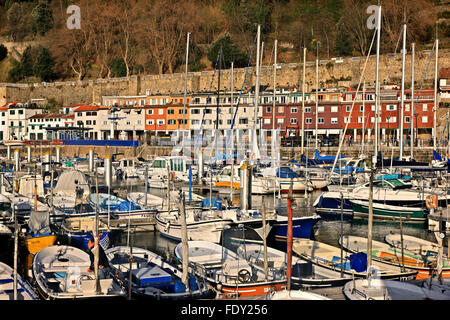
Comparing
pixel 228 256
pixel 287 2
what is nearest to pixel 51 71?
pixel 287 2

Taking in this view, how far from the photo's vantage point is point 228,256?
53.6 ft

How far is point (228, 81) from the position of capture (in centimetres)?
6775

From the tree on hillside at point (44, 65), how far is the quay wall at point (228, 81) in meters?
2.35

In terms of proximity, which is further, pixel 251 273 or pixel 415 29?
pixel 415 29

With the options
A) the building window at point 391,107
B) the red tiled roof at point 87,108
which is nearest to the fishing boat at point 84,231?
the building window at point 391,107

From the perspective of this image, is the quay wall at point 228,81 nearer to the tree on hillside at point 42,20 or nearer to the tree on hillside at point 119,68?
the tree on hillside at point 119,68

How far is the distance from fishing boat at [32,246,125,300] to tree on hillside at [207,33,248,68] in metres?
55.9

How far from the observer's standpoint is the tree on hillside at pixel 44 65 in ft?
270

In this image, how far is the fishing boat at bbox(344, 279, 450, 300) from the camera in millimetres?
11684

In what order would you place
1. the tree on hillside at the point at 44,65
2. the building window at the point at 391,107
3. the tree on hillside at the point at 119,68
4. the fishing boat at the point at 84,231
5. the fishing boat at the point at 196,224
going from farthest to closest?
1. the tree on hillside at the point at 44,65
2. the tree on hillside at the point at 119,68
3. the building window at the point at 391,107
4. the fishing boat at the point at 196,224
5. the fishing boat at the point at 84,231

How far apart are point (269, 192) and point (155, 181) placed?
26.2 ft

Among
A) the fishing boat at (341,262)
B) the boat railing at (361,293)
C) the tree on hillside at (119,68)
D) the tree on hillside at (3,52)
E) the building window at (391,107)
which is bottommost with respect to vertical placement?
the fishing boat at (341,262)

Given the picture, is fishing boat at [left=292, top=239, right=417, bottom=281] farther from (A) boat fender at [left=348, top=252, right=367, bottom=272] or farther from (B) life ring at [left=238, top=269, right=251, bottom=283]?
(B) life ring at [left=238, top=269, right=251, bottom=283]
